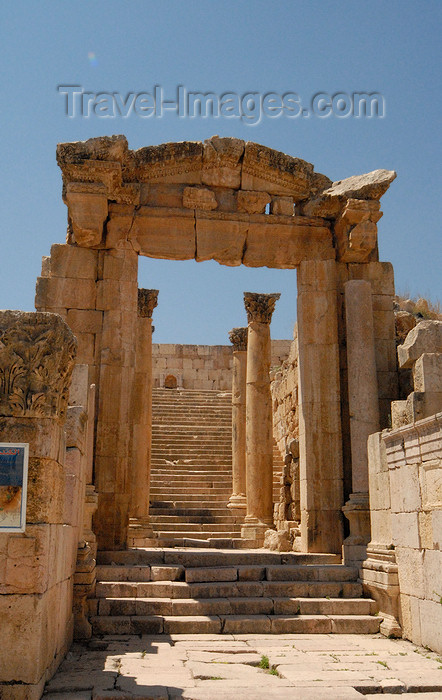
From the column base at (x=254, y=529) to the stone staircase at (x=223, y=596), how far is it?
4203 millimetres

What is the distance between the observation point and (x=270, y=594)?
28.2 feet

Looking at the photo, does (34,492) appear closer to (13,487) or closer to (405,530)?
(13,487)

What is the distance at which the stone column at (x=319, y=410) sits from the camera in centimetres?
1053

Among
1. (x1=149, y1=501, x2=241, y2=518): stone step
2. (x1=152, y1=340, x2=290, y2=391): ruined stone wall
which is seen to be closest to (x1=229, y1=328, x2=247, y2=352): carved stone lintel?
(x1=149, y1=501, x2=241, y2=518): stone step

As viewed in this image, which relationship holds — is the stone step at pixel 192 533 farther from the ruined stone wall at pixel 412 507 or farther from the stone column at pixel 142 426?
the ruined stone wall at pixel 412 507

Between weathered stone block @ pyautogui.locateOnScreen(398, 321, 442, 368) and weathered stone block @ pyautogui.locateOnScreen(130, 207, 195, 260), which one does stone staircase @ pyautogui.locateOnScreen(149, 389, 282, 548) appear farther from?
weathered stone block @ pyautogui.locateOnScreen(398, 321, 442, 368)

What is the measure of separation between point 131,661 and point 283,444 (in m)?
11.8

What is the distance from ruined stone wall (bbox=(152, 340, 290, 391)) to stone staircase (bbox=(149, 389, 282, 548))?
158 inches

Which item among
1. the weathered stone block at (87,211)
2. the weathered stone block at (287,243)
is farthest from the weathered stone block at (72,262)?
the weathered stone block at (287,243)

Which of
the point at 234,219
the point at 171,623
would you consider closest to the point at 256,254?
the point at 234,219

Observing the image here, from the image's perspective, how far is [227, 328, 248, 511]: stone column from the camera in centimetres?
1611

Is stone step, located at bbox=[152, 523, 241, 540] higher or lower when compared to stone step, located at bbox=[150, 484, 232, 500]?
lower

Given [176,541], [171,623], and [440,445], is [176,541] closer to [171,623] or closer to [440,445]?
[171,623]

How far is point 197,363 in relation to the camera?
96.5 ft
